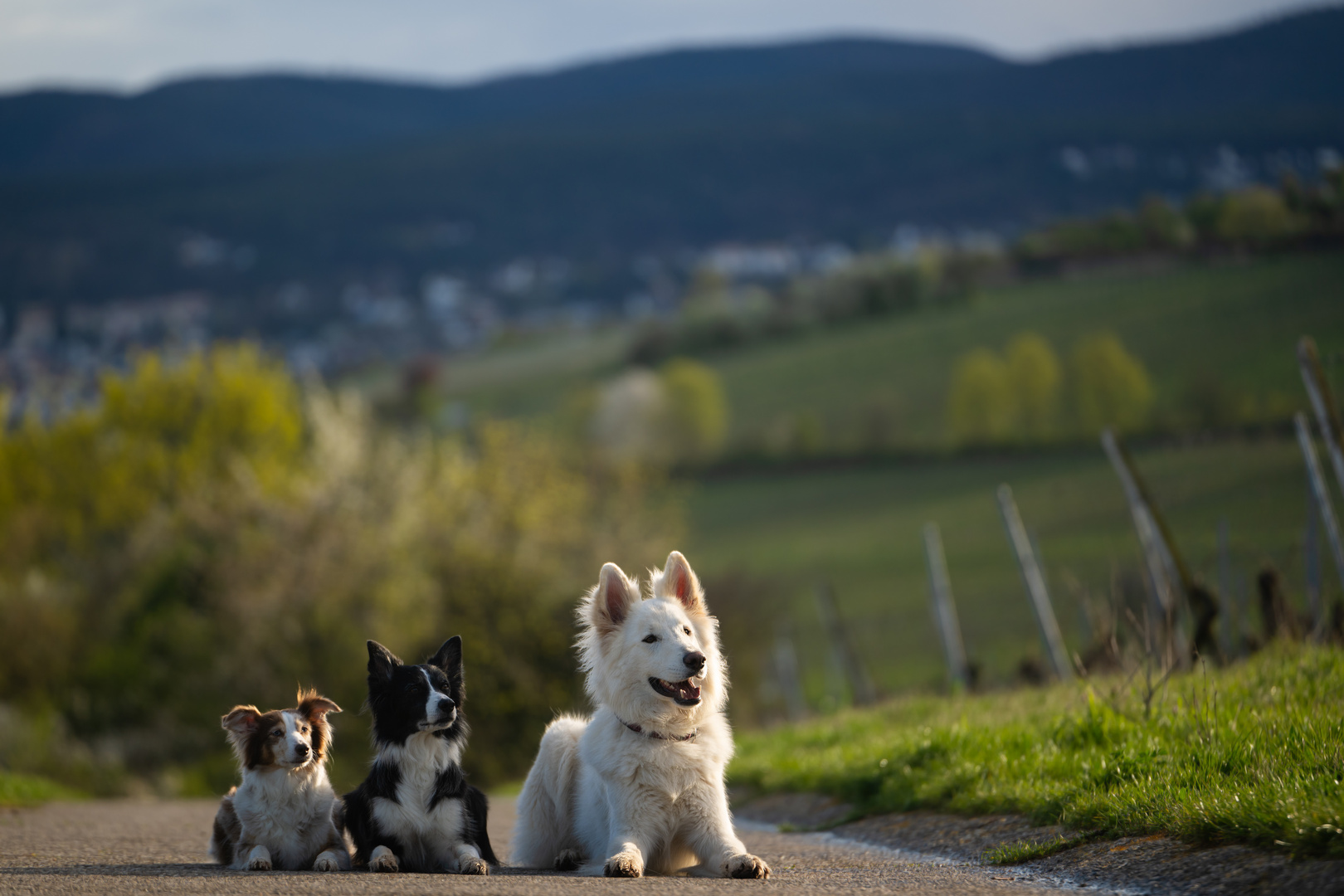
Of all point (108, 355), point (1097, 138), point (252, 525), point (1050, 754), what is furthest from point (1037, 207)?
point (1050, 754)

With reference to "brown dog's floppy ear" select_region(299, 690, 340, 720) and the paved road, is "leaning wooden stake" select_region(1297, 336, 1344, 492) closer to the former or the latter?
the paved road

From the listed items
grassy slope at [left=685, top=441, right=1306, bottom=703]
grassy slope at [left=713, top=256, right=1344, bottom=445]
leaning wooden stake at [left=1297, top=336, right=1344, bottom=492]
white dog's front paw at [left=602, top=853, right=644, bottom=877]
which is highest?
grassy slope at [left=713, top=256, right=1344, bottom=445]

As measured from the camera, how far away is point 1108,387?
60000mm

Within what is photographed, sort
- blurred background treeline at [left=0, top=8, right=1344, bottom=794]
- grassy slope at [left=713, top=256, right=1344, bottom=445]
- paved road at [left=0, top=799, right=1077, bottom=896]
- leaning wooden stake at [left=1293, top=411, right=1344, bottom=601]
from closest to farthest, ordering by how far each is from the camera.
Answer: paved road at [left=0, top=799, right=1077, bottom=896]
leaning wooden stake at [left=1293, top=411, right=1344, bottom=601]
blurred background treeline at [left=0, top=8, right=1344, bottom=794]
grassy slope at [left=713, top=256, right=1344, bottom=445]

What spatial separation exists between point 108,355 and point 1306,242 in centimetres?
9981

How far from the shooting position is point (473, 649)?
27.5m

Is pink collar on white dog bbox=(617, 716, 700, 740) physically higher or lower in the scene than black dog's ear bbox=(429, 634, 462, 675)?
lower

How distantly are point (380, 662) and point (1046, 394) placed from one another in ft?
195

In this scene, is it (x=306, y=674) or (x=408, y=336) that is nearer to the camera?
(x=306, y=674)

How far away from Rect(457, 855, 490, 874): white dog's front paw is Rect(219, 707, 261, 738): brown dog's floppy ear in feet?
5.03

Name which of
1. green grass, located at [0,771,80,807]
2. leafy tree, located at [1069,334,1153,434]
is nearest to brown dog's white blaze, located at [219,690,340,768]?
green grass, located at [0,771,80,807]

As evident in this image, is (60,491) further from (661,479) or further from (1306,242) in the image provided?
(1306,242)

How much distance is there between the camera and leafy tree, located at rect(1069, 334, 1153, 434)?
189 ft

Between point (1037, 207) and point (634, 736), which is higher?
point (1037, 207)
